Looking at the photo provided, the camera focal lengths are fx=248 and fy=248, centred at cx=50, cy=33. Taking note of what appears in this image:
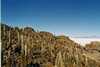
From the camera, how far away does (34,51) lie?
20.1ft

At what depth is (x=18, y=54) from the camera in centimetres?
573

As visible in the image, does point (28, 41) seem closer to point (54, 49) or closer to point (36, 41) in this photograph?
point (36, 41)

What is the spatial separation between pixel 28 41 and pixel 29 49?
43 cm

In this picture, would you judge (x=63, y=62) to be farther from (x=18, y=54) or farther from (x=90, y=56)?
(x=90, y=56)

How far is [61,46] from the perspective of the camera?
7.03 metres

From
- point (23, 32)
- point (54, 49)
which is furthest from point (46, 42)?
point (23, 32)

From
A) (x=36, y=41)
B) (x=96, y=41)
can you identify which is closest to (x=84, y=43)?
(x=96, y=41)

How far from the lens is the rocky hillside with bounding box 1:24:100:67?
18.1 feet

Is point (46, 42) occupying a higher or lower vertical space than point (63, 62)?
higher

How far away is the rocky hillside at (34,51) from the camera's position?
217 inches

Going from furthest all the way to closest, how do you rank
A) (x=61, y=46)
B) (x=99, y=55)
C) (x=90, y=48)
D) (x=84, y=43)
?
(x=84, y=43), (x=90, y=48), (x=99, y=55), (x=61, y=46)

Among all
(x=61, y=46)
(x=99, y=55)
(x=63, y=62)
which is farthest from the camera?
(x=99, y=55)

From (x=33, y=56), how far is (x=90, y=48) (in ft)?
9.30

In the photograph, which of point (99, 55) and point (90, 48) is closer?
point (99, 55)
